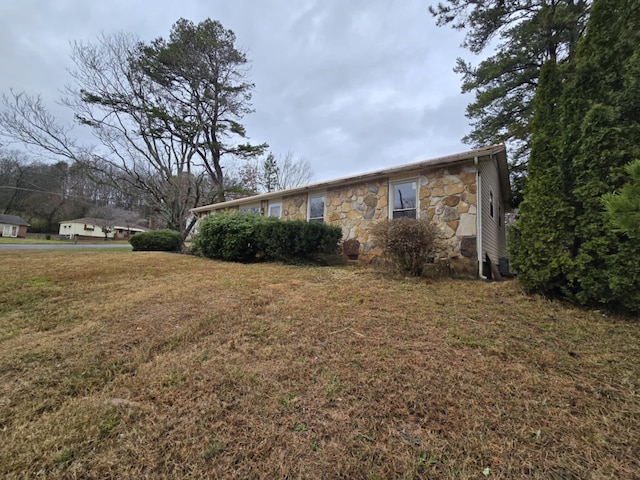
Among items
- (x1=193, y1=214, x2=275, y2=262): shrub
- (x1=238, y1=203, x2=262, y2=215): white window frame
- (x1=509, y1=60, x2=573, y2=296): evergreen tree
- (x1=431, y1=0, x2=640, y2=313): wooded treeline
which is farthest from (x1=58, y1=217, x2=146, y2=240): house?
(x1=431, y1=0, x2=640, y2=313): wooded treeline

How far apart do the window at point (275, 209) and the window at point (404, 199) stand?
462cm

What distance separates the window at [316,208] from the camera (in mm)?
8781

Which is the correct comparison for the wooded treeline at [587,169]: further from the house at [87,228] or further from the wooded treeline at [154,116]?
the house at [87,228]

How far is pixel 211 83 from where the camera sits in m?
16.2

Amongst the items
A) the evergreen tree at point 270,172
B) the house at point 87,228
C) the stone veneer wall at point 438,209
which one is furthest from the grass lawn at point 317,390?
the house at point 87,228

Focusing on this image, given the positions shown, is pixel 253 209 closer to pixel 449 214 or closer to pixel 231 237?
pixel 231 237

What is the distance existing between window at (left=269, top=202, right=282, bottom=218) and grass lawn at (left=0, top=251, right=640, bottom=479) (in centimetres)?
680

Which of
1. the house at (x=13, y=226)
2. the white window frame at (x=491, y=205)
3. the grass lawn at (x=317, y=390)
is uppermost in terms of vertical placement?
the house at (x=13, y=226)

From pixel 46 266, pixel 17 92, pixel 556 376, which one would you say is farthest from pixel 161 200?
pixel 556 376

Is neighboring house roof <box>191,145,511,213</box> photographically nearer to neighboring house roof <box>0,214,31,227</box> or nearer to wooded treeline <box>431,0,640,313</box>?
wooded treeline <box>431,0,640,313</box>

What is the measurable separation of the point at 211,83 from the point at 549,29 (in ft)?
53.3

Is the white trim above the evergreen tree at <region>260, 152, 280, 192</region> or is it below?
below

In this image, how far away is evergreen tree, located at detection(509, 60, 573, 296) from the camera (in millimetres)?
3840

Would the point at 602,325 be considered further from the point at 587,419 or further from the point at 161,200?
the point at 161,200
